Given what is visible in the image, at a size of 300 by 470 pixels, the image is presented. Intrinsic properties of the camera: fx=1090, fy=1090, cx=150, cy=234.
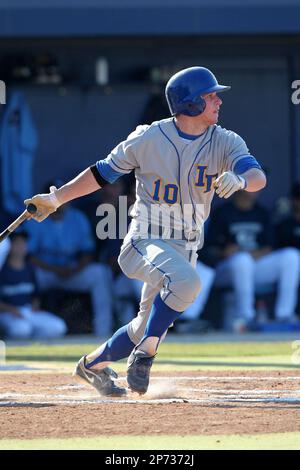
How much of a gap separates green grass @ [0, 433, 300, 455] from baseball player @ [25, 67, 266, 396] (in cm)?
97

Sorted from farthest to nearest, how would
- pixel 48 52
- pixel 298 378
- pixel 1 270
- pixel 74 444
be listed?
pixel 48 52 < pixel 1 270 < pixel 298 378 < pixel 74 444

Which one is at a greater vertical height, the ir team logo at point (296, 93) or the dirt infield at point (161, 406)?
the ir team logo at point (296, 93)

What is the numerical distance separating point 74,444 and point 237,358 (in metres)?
3.97

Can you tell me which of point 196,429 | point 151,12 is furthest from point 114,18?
point 196,429

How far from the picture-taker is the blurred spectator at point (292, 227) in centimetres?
1141

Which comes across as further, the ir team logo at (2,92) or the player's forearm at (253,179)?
the ir team logo at (2,92)

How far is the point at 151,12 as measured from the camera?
1096 cm

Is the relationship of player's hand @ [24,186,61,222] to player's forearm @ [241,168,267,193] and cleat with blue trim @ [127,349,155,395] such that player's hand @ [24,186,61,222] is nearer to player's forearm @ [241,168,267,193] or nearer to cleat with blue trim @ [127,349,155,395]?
cleat with blue trim @ [127,349,155,395]

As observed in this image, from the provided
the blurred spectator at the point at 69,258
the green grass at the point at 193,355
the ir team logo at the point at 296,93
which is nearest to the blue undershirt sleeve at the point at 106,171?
the green grass at the point at 193,355

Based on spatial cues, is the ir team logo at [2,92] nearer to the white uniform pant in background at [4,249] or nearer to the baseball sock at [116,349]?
the white uniform pant in background at [4,249]

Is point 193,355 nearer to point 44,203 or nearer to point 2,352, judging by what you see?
point 2,352

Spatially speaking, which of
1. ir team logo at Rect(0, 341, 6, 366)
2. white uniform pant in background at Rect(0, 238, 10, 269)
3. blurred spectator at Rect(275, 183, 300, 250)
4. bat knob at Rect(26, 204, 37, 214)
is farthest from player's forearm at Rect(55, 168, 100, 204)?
blurred spectator at Rect(275, 183, 300, 250)

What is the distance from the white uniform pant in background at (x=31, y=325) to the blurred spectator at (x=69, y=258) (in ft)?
1.64

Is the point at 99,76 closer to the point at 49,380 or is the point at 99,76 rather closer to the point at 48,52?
the point at 48,52
